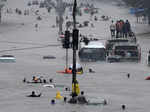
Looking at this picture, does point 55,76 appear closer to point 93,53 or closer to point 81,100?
point 93,53

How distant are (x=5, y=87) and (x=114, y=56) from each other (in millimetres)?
15947

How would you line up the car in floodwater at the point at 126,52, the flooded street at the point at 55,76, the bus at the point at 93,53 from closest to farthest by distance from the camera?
the flooded street at the point at 55,76 < the bus at the point at 93,53 < the car in floodwater at the point at 126,52

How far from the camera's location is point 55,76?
36156mm

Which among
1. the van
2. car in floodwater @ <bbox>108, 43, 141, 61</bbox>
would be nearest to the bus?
car in floodwater @ <bbox>108, 43, 141, 61</bbox>

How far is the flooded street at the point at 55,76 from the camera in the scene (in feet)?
83.6

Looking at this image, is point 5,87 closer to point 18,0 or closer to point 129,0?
point 129,0

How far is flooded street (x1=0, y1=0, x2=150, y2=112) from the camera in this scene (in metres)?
25.5

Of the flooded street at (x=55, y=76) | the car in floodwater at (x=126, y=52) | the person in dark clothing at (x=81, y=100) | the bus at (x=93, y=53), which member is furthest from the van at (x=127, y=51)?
the person in dark clothing at (x=81, y=100)

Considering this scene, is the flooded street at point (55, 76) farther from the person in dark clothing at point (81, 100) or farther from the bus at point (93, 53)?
the bus at point (93, 53)

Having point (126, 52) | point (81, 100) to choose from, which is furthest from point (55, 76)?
point (126, 52)

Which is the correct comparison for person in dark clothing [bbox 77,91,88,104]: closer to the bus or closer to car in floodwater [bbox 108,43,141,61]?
the bus

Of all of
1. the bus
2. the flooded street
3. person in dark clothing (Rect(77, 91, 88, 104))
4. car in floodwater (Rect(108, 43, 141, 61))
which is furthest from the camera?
car in floodwater (Rect(108, 43, 141, 61))

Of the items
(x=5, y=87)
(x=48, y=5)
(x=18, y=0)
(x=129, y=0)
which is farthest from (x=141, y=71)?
(x=18, y=0)

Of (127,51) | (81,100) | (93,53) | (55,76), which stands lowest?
(81,100)
